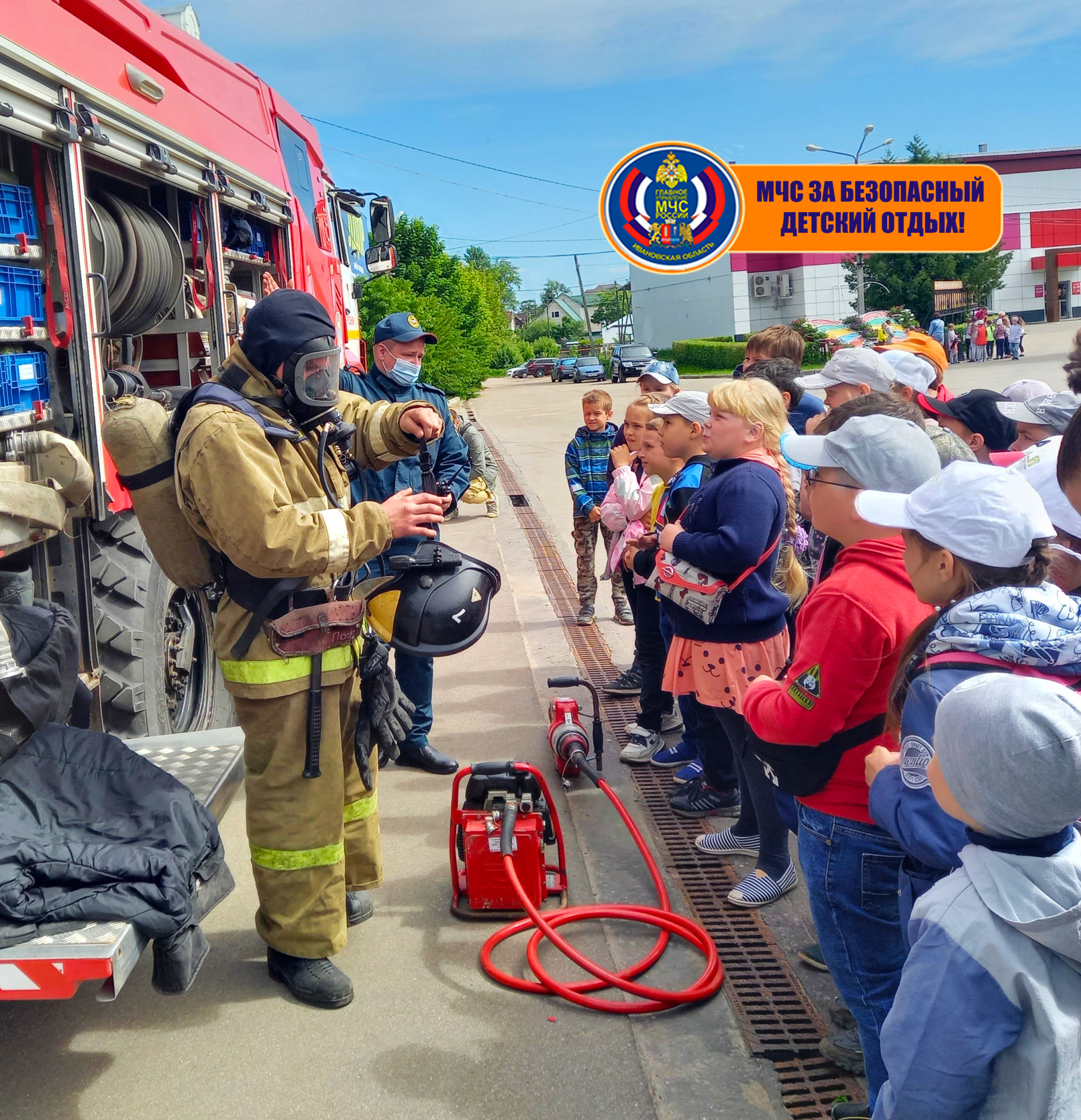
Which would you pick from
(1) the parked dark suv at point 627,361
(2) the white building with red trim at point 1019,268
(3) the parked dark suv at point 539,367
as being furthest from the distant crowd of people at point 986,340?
(3) the parked dark suv at point 539,367

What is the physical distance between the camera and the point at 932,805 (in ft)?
6.43

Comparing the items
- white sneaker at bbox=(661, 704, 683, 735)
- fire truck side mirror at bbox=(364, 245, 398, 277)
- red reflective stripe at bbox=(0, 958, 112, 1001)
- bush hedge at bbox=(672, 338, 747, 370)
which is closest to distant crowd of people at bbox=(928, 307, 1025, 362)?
bush hedge at bbox=(672, 338, 747, 370)

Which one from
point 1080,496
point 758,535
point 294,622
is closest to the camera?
point 1080,496

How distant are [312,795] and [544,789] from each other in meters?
0.94

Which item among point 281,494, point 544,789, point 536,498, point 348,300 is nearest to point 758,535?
point 544,789

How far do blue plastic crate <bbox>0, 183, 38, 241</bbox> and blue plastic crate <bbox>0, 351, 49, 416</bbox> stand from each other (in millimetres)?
387

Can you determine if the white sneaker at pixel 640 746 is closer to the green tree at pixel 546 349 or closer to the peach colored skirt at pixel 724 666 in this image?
the peach colored skirt at pixel 724 666

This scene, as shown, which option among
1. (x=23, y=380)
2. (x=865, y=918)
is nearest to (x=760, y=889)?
(x=865, y=918)

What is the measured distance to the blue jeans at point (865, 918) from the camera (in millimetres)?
2527

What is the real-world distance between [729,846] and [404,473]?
226 centimetres

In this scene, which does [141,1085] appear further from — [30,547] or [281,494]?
[30,547]

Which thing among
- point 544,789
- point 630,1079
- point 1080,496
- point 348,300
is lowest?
point 630,1079

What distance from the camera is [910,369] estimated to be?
5273mm

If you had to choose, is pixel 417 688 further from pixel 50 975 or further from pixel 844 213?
pixel 844 213
